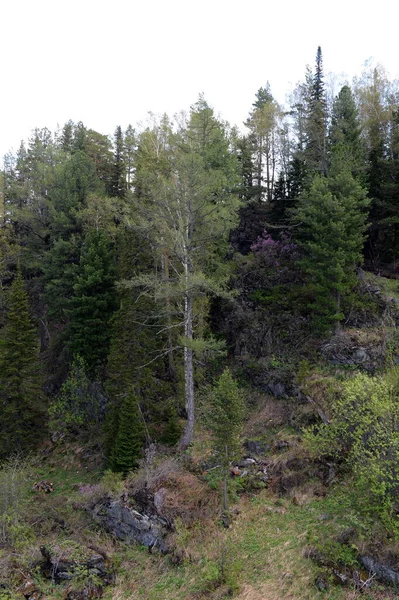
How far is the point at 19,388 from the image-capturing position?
19.6m

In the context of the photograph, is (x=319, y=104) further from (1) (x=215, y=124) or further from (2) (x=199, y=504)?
(2) (x=199, y=504)

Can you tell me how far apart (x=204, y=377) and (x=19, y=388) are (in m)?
9.96

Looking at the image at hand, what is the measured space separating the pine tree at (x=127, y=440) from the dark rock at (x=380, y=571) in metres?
9.11

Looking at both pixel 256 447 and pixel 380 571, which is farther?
pixel 256 447

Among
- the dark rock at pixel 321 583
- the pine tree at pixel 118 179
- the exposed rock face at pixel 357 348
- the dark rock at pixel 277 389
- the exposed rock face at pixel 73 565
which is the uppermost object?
the pine tree at pixel 118 179

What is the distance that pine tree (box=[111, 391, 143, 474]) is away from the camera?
15.7 meters

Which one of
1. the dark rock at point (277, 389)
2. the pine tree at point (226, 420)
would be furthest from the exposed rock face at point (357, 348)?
the pine tree at point (226, 420)

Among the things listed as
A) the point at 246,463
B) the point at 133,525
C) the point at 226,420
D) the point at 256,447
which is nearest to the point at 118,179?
the point at 256,447

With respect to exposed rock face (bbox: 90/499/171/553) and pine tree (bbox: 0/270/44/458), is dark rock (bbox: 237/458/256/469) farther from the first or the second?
pine tree (bbox: 0/270/44/458)

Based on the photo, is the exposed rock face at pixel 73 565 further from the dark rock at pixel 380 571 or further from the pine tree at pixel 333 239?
the pine tree at pixel 333 239

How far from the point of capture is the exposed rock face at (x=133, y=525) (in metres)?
12.8

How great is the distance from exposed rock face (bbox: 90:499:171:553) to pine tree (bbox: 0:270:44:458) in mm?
7832

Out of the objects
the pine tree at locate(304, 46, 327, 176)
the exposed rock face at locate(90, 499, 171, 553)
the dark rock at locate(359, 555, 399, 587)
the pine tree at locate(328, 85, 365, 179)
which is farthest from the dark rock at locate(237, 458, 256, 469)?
the pine tree at locate(304, 46, 327, 176)

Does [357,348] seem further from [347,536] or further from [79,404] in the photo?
[79,404]
